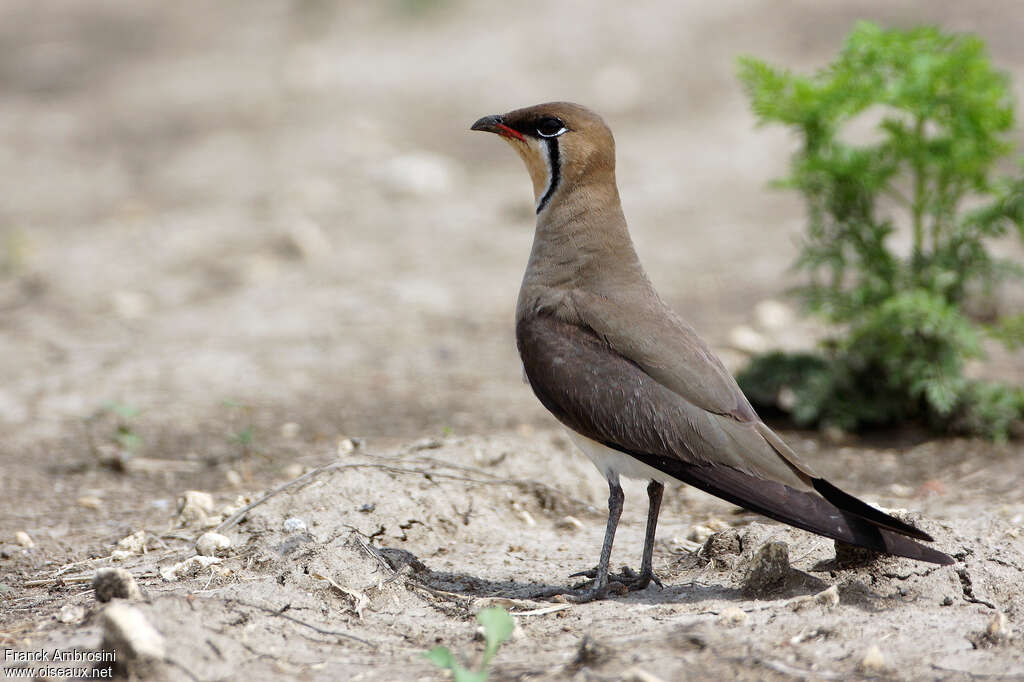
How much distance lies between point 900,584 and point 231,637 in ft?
6.65

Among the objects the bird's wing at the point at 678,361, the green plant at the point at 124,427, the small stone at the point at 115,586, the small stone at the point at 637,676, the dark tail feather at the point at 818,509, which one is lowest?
the green plant at the point at 124,427

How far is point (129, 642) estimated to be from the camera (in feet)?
9.71

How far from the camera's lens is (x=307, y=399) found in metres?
6.41

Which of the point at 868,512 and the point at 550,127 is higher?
the point at 550,127

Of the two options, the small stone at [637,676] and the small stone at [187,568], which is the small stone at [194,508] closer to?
the small stone at [187,568]

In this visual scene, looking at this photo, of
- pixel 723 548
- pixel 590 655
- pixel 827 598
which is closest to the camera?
pixel 590 655

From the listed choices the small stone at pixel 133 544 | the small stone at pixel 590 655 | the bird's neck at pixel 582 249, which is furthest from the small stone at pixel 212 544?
the small stone at pixel 590 655

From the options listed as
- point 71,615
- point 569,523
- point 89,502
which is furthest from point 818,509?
point 89,502

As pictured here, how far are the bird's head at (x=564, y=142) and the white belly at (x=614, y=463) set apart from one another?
981mm

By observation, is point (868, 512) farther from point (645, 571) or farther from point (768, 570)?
point (645, 571)

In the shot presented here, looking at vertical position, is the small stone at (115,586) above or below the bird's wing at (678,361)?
below

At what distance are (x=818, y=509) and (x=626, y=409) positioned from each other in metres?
0.69

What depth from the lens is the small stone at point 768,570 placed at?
12.2 ft

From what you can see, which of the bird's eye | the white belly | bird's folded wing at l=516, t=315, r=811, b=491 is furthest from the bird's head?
the white belly
